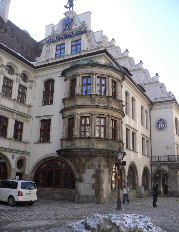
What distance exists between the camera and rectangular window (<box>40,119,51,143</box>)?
85.7 ft

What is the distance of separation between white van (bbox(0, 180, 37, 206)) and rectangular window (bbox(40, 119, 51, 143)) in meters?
7.70

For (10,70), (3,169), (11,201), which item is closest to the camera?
(11,201)

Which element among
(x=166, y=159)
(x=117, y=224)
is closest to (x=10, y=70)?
(x=117, y=224)

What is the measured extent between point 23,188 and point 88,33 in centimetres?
1671

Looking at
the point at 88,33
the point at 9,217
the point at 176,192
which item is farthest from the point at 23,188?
the point at 176,192

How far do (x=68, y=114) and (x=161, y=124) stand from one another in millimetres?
18568

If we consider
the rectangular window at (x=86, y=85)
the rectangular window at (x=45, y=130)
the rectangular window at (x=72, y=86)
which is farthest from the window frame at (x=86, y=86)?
the rectangular window at (x=45, y=130)

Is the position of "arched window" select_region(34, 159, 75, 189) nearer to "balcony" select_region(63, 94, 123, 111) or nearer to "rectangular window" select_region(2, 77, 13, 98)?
"balcony" select_region(63, 94, 123, 111)

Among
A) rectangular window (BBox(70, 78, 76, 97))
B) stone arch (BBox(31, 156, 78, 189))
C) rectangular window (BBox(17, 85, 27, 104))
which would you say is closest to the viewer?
stone arch (BBox(31, 156, 78, 189))

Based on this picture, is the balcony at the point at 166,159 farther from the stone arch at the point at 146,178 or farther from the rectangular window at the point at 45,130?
the rectangular window at the point at 45,130

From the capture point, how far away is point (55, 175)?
24.6m

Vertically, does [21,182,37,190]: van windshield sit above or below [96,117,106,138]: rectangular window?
below

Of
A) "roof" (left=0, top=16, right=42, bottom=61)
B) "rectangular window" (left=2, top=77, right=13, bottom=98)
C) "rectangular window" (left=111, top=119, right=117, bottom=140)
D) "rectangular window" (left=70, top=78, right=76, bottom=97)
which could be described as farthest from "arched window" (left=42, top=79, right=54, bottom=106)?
"rectangular window" (left=111, top=119, right=117, bottom=140)

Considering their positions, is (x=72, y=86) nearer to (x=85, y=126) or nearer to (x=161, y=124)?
(x=85, y=126)
